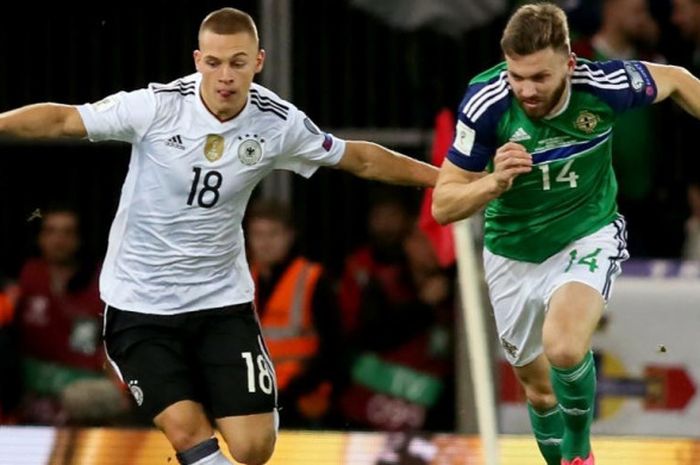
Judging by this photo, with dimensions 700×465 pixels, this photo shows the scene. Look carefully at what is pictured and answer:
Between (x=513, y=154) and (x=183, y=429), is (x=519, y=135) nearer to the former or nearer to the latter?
(x=513, y=154)

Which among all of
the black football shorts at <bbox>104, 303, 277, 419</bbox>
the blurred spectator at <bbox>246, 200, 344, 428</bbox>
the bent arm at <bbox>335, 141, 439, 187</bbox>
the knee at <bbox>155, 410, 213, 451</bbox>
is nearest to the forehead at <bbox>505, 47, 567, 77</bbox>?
the bent arm at <bbox>335, 141, 439, 187</bbox>

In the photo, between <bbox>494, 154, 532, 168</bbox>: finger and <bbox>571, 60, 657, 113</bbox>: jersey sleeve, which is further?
<bbox>571, 60, 657, 113</bbox>: jersey sleeve

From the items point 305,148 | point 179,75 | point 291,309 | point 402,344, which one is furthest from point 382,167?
point 179,75

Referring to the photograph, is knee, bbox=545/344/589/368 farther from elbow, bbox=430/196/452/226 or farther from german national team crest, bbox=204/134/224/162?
german national team crest, bbox=204/134/224/162

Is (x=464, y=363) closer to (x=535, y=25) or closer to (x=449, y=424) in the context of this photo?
(x=449, y=424)

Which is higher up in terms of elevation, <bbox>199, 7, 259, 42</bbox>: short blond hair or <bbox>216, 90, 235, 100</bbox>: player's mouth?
<bbox>199, 7, 259, 42</bbox>: short blond hair

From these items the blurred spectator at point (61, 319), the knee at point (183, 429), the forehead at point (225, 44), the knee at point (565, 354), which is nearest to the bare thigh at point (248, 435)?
the knee at point (183, 429)

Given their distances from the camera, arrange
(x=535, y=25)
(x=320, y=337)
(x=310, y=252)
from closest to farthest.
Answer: (x=535, y=25), (x=320, y=337), (x=310, y=252)

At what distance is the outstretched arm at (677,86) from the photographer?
9.42 m

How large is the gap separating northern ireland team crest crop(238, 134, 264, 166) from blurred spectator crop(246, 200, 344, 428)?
102 inches

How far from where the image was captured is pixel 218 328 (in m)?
9.46

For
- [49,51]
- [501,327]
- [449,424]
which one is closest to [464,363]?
[449,424]

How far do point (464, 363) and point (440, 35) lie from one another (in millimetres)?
1784

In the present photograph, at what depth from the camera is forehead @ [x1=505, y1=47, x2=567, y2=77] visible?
8930mm
